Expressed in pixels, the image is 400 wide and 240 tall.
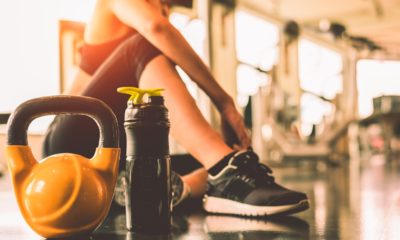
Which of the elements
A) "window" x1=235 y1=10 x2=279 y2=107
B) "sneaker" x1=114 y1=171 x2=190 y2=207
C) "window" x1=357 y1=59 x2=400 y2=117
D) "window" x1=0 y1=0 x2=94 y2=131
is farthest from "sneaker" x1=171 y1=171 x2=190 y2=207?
"window" x1=357 y1=59 x2=400 y2=117

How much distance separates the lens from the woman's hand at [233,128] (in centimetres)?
130

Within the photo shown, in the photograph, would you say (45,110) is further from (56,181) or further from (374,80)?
(374,80)

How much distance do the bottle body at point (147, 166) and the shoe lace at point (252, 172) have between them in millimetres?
294

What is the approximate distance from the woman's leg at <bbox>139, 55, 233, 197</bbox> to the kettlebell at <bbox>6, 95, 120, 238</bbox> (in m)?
0.34

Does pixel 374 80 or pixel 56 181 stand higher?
pixel 374 80

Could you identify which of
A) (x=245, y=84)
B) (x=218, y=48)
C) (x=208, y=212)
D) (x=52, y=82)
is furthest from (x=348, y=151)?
(x=208, y=212)

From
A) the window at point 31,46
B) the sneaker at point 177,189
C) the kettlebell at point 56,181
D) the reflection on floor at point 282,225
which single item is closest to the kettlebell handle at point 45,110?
the kettlebell at point 56,181

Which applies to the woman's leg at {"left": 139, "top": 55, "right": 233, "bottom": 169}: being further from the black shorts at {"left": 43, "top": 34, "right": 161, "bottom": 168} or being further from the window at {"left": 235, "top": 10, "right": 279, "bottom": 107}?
the window at {"left": 235, "top": 10, "right": 279, "bottom": 107}

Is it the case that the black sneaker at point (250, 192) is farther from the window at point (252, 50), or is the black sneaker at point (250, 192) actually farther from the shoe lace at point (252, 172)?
the window at point (252, 50)

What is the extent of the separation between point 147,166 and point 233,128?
47 cm

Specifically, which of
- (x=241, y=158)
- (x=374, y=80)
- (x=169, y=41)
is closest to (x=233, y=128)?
(x=241, y=158)

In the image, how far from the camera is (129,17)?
1.24 metres

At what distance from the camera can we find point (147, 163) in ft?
2.95

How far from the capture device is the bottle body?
89 cm
